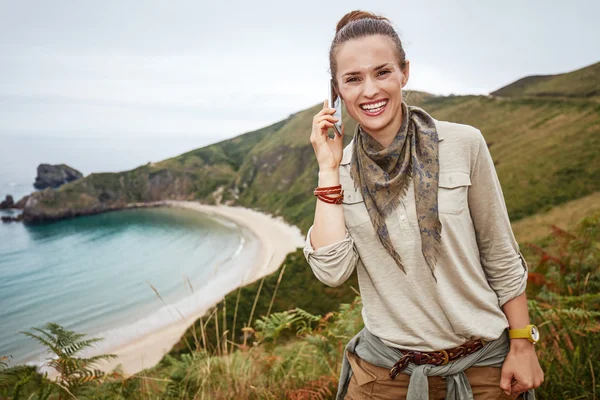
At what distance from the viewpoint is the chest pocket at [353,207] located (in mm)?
1656

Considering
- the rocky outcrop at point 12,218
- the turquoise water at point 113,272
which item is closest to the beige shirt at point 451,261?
the turquoise water at point 113,272

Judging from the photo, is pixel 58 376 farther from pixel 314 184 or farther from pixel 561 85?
pixel 561 85


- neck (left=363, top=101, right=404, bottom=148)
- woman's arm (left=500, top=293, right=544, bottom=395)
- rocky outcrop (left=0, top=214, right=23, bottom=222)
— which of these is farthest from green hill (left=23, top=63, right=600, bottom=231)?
rocky outcrop (left=0, top=214, right=23, bottom=222)

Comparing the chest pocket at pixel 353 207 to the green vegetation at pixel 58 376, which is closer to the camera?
the chest pocket at pixel 353 207

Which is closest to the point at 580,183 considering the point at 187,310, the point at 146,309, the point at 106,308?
the point at 187,310

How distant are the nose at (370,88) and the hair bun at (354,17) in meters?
0.29

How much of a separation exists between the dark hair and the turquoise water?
489 inches

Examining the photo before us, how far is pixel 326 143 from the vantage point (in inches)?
71.6

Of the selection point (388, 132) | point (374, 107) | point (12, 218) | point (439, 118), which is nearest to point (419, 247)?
point (388, 132)

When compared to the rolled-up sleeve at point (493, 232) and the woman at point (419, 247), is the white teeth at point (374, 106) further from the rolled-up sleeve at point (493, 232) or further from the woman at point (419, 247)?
the rolled-up sleeve at point (493, 232)

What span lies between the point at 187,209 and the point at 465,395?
9321 cm

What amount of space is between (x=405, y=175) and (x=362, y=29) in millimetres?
666

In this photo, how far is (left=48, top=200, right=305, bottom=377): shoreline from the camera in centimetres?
2208

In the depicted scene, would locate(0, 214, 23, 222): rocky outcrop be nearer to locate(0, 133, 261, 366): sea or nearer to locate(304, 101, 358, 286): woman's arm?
locate(0, 133, 261, 366): sea
